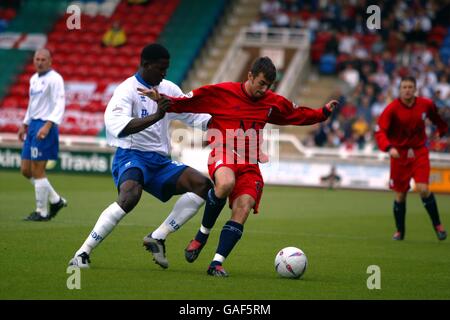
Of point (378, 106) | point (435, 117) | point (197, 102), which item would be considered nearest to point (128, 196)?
point (197, 102)

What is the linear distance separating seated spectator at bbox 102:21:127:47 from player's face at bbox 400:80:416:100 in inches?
907

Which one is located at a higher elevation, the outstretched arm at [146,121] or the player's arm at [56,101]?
the player's arm at [56,101]

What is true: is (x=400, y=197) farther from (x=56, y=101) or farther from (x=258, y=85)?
(x=258, y=85)

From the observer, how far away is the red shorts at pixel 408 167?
47.0 ft

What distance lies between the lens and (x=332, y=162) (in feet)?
86.7

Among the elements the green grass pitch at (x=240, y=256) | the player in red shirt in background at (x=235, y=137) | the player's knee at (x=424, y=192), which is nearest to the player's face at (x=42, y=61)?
the green grass pitch at (x=240, y=256)

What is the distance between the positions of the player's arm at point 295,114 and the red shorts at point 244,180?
0.60m

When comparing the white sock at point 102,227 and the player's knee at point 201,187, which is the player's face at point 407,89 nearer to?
the player's knee at point 201,187

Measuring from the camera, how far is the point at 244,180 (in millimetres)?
9734

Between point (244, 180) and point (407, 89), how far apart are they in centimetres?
513

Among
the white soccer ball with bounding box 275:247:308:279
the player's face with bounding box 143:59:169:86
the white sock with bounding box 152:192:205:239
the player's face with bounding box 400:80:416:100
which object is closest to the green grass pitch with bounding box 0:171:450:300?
the white soccer ball with bounding box 275:247:308:279

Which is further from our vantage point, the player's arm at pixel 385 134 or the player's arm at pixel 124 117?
the player's arm at pixel 385 134

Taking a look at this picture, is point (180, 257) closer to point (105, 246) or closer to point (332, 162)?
point (105, 246)
